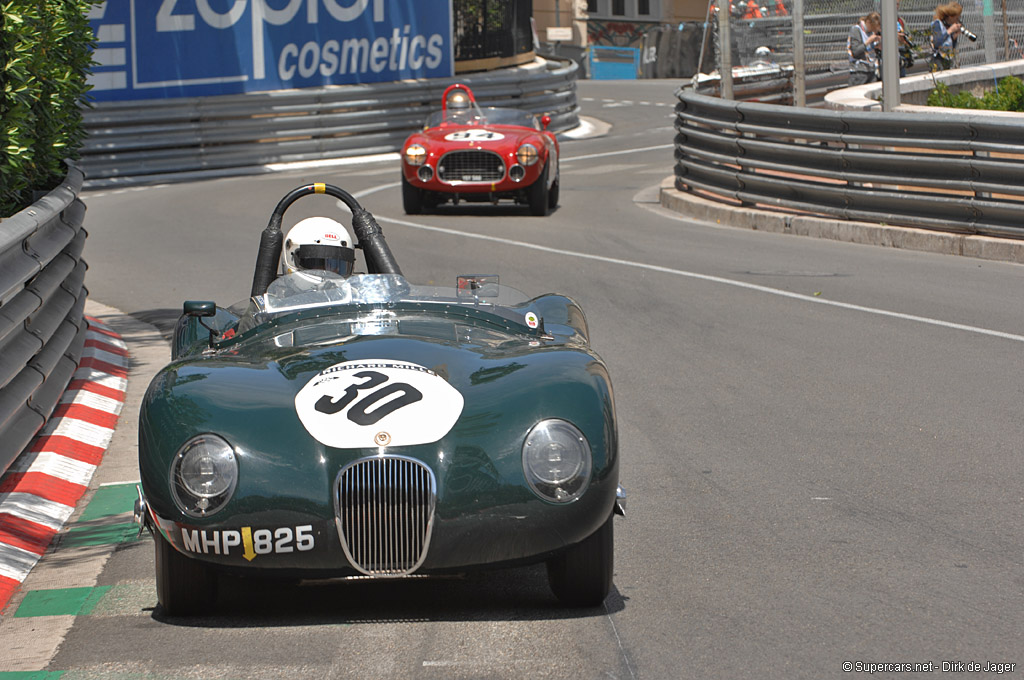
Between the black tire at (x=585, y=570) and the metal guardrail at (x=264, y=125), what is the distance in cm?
1941

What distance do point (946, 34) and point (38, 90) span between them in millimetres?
15104

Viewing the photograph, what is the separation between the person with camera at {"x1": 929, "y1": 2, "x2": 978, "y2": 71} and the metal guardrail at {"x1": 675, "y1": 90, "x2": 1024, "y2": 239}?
423 cm

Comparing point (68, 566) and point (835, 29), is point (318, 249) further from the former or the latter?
point (835, 29)

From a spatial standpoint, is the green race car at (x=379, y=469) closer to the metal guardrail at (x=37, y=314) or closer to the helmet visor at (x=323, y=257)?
the helmet visor at (x=323, y=257)

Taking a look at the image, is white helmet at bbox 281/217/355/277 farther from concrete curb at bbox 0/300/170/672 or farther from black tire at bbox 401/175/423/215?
black tire at bbox 401/175/423/215

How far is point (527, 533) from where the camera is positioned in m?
4.27

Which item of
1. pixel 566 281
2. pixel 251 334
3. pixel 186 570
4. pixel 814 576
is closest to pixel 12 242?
pixel 251 334

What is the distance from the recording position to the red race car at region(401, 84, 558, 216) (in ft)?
56.5

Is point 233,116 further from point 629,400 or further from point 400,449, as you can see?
point 400,449

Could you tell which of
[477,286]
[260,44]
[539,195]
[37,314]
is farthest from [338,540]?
[260,44]

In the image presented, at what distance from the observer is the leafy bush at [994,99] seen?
17672mm

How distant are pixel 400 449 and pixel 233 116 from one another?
843 inches

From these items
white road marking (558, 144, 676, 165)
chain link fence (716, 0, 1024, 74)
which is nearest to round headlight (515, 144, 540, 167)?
chain link fence (716, 0, 1024, 74)

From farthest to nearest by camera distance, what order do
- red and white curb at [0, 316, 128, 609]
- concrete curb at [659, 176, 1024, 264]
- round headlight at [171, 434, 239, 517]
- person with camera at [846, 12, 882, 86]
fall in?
person with camera at [846, 12, 882, 86], concrete curb at [659, 176, 1024, 264], red and white curb at [0, 316, 128, 609], round headlight at [171, 434, 239, 517]
